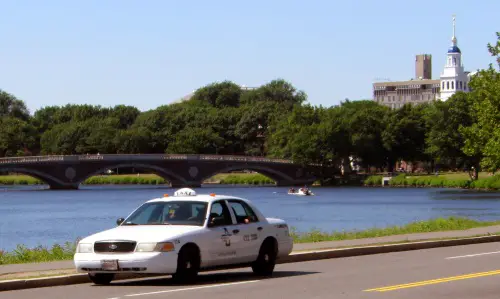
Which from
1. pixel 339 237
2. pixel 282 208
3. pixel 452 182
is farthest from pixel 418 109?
pixel 339 237

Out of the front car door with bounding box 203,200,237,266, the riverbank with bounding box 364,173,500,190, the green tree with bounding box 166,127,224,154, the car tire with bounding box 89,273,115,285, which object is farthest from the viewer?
the green tree with bounding box 166,127,224,154

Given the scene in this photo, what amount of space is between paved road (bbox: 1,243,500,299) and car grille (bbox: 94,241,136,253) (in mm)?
713

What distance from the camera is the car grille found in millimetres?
20375

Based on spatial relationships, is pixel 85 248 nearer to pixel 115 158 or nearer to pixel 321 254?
pixel 321 254

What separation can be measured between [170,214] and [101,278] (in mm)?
1976

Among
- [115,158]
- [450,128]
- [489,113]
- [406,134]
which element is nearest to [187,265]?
[489,113]

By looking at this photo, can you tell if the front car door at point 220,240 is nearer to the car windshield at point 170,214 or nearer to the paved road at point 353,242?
the car windshield at point 170,214

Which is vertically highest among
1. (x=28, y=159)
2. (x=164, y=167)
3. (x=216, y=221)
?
(x=28, y=159)

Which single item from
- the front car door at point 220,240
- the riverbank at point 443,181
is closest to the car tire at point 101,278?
the front car door at point 220,240

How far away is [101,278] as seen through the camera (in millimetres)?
21016

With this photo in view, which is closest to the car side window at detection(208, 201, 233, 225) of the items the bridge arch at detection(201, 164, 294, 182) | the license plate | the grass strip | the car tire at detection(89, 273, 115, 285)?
the car tire at detection(89, 273, 115, 285)

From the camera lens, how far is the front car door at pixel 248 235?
881 inches

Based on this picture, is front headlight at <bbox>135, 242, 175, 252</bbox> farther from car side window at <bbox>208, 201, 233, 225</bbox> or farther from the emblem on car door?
car side window at <bbox>208, 201, 233, 225</bbox>

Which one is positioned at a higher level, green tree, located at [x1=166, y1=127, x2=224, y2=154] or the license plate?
green tree, located at [x1=166, y1=127, x2=224, y2=154]
